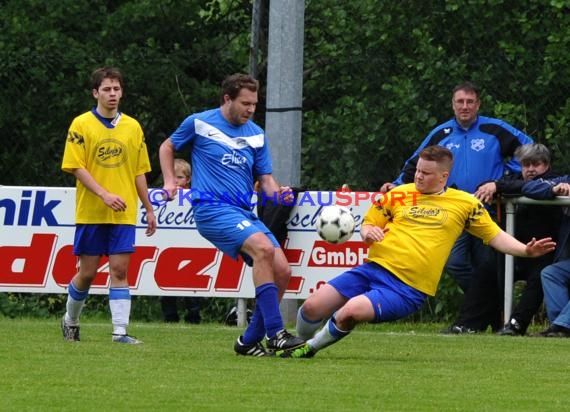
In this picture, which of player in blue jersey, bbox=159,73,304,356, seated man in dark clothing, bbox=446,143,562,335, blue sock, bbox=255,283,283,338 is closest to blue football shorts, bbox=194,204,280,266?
player in blue jersey, bbox=159,73,304,356

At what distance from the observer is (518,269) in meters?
13.1

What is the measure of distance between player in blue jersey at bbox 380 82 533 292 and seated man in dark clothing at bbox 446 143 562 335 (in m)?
0.15

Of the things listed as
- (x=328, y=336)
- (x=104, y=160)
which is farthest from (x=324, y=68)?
(x=328, y=336)

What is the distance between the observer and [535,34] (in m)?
15.2

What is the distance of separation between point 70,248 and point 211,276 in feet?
4.33

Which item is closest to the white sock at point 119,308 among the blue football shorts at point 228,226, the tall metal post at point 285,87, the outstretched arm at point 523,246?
the blue football shorts at point 228,226

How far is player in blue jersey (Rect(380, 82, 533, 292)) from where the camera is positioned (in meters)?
12.9

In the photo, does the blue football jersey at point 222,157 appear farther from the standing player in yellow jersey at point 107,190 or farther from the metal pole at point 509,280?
the metal pole at point 509,280

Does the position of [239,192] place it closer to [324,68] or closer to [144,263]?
[144,263]

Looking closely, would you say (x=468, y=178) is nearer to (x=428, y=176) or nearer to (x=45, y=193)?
(x=428, y=176)

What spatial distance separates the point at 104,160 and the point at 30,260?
11.0 feet

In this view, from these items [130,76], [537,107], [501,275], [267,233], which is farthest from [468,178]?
[130,76]

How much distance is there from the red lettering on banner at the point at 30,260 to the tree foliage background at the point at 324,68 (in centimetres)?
235

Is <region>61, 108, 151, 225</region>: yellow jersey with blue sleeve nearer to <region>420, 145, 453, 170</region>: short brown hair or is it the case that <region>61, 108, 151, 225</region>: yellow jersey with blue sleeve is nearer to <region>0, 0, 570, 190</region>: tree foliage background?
<region>420, 145, 453, 170</region>: short brown hair
